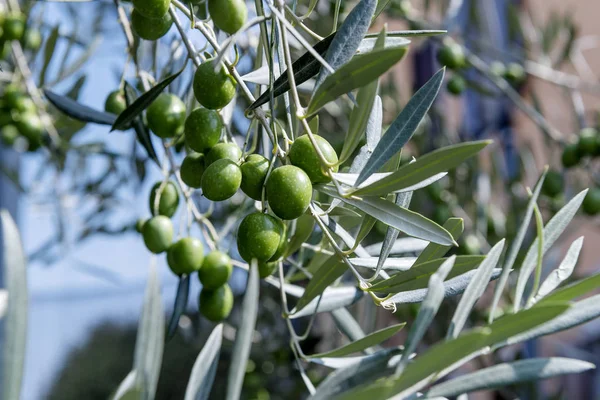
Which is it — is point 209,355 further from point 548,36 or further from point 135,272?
point 135,272

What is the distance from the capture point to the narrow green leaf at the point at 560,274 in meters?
0.48

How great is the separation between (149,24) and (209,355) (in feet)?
1.00

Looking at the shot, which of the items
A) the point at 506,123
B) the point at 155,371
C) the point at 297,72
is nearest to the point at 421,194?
the point at 506,123

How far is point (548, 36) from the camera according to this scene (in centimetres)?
167

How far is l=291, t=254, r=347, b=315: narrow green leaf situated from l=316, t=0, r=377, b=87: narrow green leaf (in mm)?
164

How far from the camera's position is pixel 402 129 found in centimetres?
43

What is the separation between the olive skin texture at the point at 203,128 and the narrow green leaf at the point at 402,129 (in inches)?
6.4

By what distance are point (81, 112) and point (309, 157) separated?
0.36 meters

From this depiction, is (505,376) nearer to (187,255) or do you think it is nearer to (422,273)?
(422,273)

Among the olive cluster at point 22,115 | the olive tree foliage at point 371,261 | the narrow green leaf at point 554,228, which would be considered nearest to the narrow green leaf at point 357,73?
the olive tree foliage at point 371,261

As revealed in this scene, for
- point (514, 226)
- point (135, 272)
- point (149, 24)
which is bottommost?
point (135, 272)

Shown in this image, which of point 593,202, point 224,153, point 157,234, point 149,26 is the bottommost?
point 593,202

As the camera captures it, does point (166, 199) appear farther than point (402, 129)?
Yes

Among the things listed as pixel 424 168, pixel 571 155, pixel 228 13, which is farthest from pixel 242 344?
pixel 571 155
